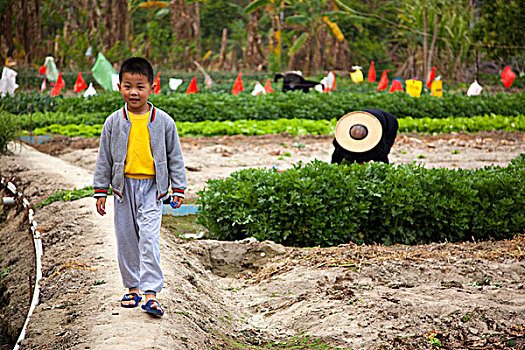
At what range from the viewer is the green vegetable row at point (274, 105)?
15.4m

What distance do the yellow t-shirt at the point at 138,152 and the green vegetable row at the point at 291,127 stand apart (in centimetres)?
993

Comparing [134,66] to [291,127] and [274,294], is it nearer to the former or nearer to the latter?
[274,294]

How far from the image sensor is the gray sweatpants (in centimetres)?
354

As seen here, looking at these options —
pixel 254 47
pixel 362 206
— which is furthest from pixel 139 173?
pixel 254 47

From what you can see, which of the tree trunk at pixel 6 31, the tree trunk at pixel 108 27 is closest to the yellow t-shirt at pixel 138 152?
the tree trunk at pixel 108 27

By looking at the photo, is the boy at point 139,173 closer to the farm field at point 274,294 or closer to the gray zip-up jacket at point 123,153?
the gray zip-up jacket at point 123,153

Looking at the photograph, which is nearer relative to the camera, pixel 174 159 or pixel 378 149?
pixel 174 159

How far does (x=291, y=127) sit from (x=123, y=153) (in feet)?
35.6

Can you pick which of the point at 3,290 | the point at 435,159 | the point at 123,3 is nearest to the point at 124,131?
the point at 3,290

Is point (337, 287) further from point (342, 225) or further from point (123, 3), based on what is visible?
→ point (123, 3)

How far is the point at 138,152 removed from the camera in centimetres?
361

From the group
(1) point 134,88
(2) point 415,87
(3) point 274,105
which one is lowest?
(3) point 274,105

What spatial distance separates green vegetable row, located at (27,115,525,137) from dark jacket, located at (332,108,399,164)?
6.75 metres

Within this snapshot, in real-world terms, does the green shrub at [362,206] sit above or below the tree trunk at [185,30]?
below
